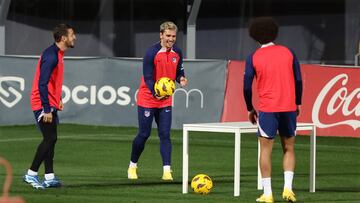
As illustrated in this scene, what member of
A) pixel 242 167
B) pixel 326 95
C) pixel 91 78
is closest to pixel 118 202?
pixel 242 167

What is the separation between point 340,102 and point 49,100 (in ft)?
33.6

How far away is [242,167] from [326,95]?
605 centimetres

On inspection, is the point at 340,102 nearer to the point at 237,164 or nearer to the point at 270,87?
the point at 237,164

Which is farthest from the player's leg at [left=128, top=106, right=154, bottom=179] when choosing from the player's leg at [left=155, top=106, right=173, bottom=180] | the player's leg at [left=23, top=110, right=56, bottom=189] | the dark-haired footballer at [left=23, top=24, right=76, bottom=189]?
the player's leg at [left=23, top=110, right=56, bottom=189]

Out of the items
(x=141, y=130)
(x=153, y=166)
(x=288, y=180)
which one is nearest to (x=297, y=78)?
(x=288, y=180)

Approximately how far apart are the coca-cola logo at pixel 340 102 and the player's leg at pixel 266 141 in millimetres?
10743

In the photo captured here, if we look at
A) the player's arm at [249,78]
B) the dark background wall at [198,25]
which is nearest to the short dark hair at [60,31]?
the player's arm at [249,78]

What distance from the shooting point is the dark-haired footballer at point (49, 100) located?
14.0m

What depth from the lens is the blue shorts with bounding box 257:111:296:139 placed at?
12422 millimetres

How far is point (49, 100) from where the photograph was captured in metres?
14.1

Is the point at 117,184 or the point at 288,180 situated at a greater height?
the point at 288,180

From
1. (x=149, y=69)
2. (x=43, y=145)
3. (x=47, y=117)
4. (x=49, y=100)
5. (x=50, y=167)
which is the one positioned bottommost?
(x=50, y=167)

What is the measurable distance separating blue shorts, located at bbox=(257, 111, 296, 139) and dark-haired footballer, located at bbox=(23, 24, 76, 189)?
9.21 ft

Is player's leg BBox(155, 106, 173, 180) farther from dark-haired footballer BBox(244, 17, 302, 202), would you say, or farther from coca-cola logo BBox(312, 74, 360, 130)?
coca-cola logo BBox(312, 74, 360, 130)
